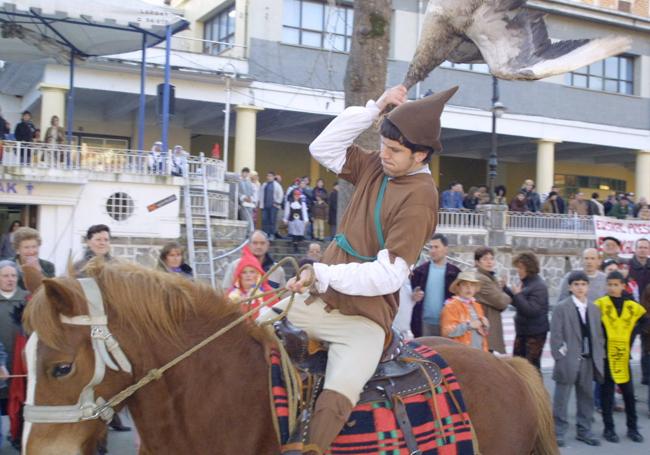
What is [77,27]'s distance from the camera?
16.0m

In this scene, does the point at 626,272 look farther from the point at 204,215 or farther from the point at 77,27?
the point at 77,27

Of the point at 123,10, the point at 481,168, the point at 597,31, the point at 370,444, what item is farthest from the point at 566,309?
the point at 481,168

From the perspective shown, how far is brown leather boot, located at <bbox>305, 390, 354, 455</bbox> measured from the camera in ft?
10.1

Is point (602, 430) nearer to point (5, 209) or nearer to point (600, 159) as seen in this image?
point (5, 209)

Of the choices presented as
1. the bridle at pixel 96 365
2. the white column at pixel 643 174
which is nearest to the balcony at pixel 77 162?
the bridle at pixel 96 365

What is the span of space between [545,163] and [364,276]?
26.3 meters

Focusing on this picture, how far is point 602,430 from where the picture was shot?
8094mm

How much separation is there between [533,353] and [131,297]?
20.0 feet

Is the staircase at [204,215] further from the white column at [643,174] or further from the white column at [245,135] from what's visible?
the white column at [643,174]

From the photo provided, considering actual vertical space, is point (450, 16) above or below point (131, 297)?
above

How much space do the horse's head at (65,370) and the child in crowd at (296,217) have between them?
15733mm

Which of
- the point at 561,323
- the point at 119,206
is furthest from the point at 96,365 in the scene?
the point at 119,206

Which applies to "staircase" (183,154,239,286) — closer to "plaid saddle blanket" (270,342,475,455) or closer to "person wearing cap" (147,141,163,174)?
"person wearing cap" (147,141,163,174)

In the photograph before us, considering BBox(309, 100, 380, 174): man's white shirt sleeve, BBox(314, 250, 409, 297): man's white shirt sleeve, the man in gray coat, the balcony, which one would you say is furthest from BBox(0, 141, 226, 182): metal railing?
BBox(314, 250, 409, 297): man's white shirt sleeve
